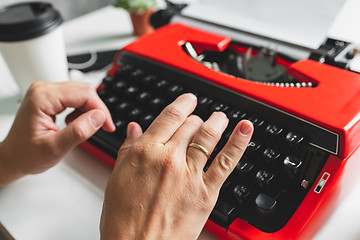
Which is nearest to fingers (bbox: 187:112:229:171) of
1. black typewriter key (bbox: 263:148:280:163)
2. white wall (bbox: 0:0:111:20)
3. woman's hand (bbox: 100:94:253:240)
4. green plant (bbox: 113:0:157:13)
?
woman's hand (bbox: 100:94:253:240)

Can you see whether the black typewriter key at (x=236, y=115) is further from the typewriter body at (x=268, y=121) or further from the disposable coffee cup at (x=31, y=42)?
the disposable coffee cup at (x=31, y=42)

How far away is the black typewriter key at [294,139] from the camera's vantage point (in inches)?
21.8

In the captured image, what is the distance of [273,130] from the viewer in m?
0.59

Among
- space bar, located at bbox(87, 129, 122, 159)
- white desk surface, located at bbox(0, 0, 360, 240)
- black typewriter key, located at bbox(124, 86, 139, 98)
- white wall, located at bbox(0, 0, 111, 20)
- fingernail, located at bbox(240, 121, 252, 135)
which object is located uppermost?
fingernail, located at bbox(240, 121, 252, 135)

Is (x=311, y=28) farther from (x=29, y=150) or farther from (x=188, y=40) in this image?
(x=29, y=150)

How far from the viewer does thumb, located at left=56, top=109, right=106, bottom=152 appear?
23.6 inches

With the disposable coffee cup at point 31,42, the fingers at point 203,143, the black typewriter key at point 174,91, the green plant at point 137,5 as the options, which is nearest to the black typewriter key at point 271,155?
the fingers at point 203,143

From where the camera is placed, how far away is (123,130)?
72 centimetres

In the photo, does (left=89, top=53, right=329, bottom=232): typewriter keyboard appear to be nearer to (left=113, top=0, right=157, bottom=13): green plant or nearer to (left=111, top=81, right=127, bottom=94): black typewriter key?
(left=111, top=81, right=127, bottom=94): black typewriter key

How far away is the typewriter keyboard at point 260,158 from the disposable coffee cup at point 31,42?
0.29 meters

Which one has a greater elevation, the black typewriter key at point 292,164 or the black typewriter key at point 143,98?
the black typewriter key at point 292,164

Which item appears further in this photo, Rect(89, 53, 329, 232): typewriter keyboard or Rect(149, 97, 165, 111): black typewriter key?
Rect(149, 97, 165, 111): black typewriter key

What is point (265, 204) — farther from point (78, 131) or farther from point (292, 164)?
point (78, 131)

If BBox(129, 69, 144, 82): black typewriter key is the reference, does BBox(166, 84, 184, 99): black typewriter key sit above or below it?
above
